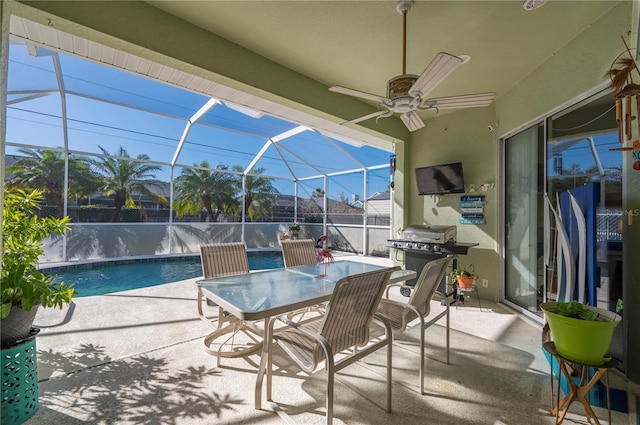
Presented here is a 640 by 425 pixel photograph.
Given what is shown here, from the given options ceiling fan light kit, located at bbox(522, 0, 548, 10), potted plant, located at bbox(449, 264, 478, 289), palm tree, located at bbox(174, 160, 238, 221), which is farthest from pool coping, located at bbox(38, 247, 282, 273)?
ceiling fan light kit, located at bbox(522, 0, 548, 10)

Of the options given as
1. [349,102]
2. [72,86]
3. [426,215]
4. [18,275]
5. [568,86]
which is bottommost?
[18,275]

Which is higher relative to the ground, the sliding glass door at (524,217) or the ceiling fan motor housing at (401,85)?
the ceiling fan motor housing at (401,85)

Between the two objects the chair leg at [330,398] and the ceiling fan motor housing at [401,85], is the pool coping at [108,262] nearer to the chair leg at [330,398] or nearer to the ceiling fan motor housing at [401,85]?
the chair leg at [330,398]

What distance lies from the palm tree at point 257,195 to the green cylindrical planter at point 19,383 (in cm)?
846

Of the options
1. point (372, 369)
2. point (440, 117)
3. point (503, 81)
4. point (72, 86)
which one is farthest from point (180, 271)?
point (503, 81)

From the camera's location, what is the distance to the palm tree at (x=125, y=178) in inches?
300

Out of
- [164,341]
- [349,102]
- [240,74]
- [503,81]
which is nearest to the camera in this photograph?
[164,341]

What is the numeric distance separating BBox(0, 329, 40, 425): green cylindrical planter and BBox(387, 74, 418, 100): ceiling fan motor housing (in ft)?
9.99

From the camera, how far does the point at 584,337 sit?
4.81 ft

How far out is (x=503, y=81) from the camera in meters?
3.67

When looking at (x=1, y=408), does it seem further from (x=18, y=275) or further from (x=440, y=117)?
(x=440, y=117)

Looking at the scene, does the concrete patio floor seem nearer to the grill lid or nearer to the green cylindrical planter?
the green cylindrical planter

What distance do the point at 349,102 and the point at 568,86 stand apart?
8.30 feet

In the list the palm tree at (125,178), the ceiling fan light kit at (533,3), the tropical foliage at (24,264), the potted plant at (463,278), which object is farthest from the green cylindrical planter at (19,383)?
the palm tree at (125,178)
